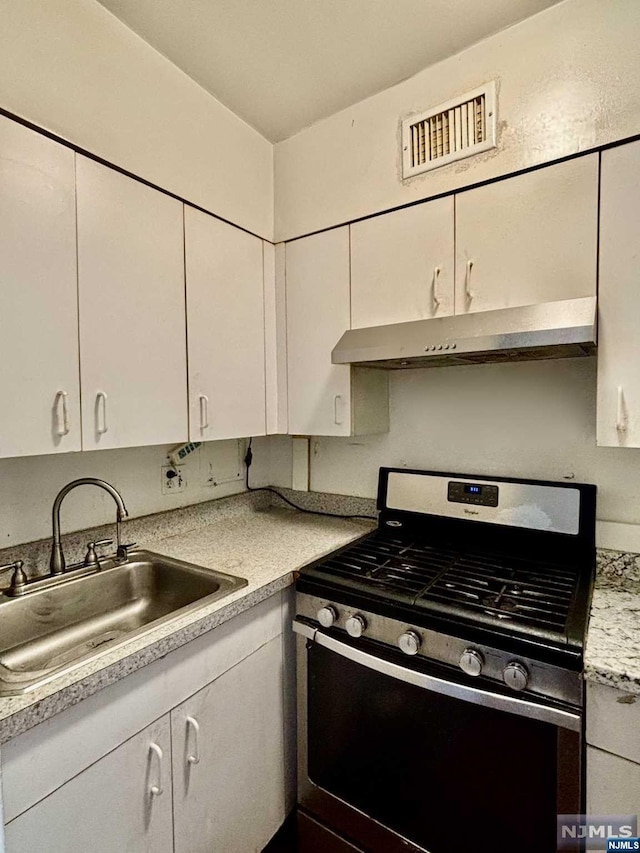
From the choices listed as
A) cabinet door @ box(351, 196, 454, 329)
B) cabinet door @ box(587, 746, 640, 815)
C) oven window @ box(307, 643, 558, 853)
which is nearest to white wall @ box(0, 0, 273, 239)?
cabinet door @ box(351, 196, 454, 329)

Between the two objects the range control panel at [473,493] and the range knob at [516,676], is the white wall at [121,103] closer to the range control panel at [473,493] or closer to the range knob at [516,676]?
the range control panel at [473,493]

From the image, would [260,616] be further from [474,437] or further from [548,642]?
[474,437]

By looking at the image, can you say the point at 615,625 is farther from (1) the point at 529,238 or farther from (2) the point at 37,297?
(2) the point at 37,297

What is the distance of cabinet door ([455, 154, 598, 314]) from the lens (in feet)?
3.93

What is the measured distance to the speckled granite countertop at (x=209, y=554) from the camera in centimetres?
82

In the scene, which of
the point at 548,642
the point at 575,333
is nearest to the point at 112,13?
the point at 575,333

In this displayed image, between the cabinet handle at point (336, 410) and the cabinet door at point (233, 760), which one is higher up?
the cabinet handle at point (336, 410)

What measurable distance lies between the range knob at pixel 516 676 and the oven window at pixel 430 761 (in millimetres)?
88

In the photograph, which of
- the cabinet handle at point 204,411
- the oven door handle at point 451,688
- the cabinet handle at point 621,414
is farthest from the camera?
the cabinet handle at point 204,411

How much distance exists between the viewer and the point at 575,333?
3.61 feet

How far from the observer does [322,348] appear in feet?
5.58

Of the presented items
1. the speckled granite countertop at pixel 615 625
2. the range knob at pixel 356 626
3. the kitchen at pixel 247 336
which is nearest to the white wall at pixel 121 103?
the kitchen at pixel 247 336

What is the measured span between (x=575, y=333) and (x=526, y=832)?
1186mm

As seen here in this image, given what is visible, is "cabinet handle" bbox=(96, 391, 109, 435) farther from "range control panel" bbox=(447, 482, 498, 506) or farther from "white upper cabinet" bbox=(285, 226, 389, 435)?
"range control panel" bbox=(447, 482, 498, 506)
